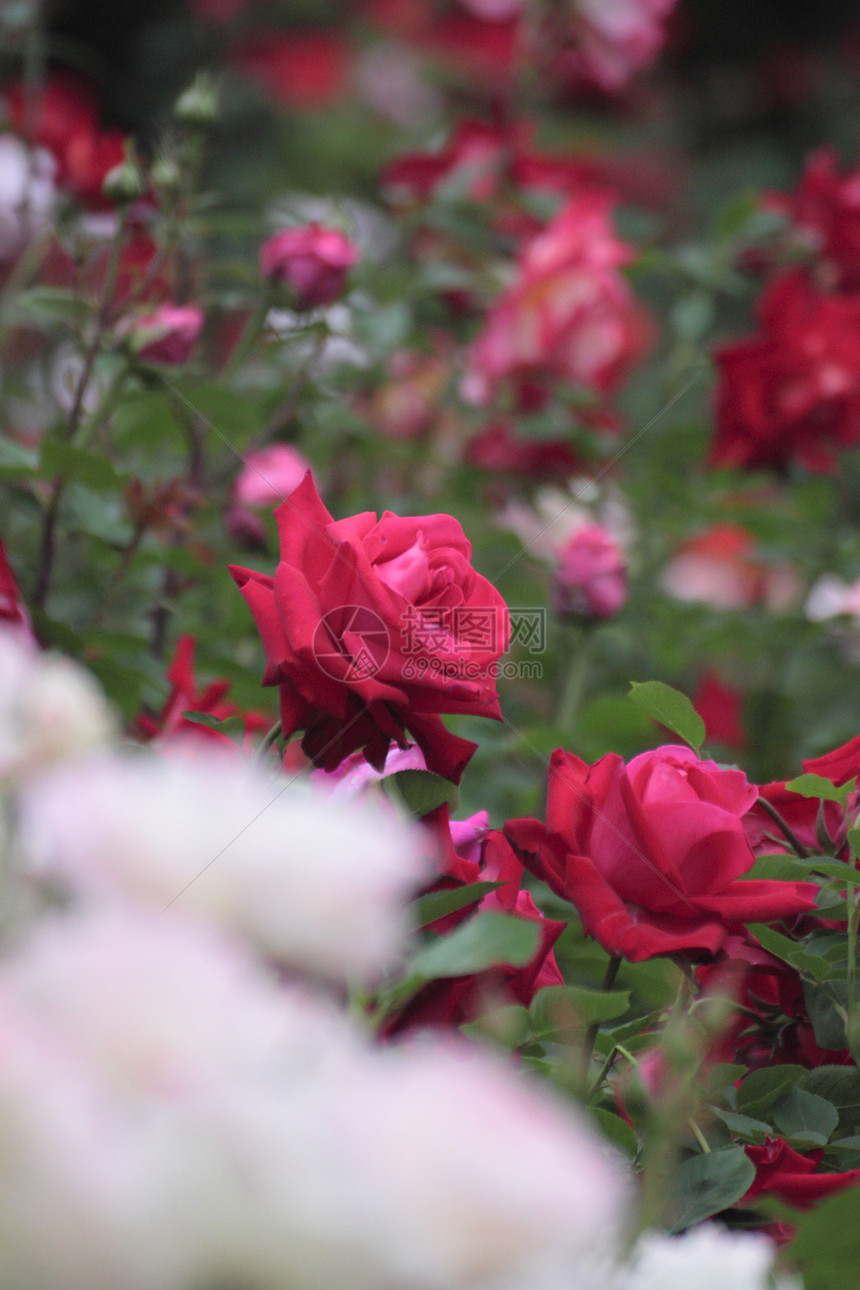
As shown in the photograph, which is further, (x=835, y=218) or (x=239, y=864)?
Result: (x=835, y=218)

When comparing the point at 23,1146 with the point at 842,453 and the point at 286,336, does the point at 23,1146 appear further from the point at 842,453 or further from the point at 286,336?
the point at 842,453

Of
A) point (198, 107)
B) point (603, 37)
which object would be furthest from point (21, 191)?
point (603, 37)

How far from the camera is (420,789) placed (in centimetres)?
29

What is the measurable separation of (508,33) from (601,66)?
1.26 m

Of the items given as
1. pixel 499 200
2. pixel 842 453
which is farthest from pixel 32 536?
pixel 842 453

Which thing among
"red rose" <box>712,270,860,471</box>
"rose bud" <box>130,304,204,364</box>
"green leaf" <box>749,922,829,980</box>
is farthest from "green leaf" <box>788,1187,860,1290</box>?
"red rose" <box>712,270,860,471</box>

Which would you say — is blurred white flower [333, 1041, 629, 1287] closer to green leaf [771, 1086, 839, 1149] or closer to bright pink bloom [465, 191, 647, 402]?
green leaf [771, 1086, 839, 1149]

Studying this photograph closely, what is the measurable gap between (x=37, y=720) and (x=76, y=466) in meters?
0.28

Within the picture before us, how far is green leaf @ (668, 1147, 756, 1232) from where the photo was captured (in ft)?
0.83

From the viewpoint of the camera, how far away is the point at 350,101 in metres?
2.03

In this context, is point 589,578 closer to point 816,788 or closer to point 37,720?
point 816,788

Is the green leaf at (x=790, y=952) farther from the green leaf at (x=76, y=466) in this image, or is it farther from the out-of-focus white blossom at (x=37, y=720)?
the green leaf at (x=76, y=466)

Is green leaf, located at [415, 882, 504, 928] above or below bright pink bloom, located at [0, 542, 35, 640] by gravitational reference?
above

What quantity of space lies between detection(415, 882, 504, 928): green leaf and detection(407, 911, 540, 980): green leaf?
0.05 meters
